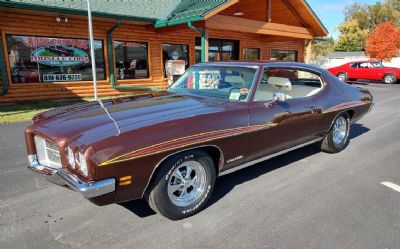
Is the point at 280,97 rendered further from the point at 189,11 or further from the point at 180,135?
the point at 189,11

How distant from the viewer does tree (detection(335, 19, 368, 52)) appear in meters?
63.7

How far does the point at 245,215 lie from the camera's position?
3.09 m

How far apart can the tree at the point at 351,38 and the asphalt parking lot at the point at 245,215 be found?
6871 centimetres

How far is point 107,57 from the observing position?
39.2 ft

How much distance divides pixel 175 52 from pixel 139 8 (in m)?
2.48

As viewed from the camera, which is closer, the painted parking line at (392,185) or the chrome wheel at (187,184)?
the chrome wheel at (187,184)

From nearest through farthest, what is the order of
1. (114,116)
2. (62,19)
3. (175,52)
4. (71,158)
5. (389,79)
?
(71,158), (114,116), (62,19), (175,52), (389,79)

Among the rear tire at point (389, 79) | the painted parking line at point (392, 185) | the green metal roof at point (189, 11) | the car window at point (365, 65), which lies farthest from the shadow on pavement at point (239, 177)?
the car window at point (365, 65)

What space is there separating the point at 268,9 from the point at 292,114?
11.0 m

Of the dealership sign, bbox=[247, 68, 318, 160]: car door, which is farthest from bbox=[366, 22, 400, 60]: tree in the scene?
bbox=[247, 68, 318, 160]: car door

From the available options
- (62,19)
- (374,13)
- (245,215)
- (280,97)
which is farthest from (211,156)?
(374,13)

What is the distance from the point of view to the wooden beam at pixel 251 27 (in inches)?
428

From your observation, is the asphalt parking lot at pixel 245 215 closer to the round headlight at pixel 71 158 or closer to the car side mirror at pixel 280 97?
the round headlight at pixel 71 158

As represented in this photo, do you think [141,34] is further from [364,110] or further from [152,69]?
[364,110]
